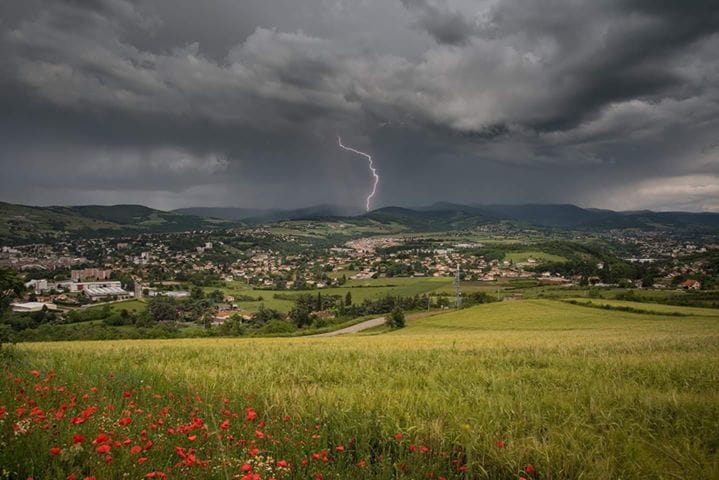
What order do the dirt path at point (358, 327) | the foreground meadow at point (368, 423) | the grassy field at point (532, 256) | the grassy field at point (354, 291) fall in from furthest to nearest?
the grassy field at point (532, 256), the grassy field at point (354, 291), the dirt path at point (358, 327), the foreground meadow at point (368, 423)

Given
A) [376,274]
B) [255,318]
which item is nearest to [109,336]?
[255,318]

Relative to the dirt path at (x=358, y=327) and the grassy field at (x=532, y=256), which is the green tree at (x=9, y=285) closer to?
the dirt path at (x=358, y=327)

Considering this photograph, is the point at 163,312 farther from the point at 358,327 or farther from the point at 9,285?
the point at 9,285

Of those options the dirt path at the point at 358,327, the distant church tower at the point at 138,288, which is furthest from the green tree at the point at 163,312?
the dirt path at the point at 358,327

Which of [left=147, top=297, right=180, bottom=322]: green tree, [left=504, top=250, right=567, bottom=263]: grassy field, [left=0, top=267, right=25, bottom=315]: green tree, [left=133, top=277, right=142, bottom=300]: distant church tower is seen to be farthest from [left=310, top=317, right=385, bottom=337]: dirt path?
[left=504, top=250, right=567, bottom=263]: grassy field

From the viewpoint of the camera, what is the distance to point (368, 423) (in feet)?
12.9

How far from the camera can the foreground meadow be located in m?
3.04

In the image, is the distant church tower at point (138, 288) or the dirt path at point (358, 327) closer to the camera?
the dirt path at point (358, 327)

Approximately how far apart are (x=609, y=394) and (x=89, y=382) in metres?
7.08

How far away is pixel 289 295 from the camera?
4577 inches

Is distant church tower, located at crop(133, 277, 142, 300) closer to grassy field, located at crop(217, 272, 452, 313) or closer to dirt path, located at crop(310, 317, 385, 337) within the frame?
grassy field, located at crop(217, 272, 452, 313)

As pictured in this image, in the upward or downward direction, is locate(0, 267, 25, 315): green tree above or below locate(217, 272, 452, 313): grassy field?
above

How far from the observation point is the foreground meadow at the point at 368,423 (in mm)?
3039

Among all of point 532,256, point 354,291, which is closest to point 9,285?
point 354,291
